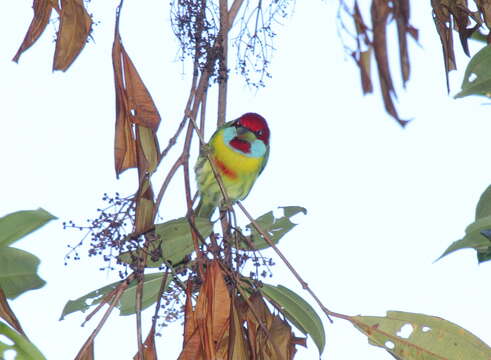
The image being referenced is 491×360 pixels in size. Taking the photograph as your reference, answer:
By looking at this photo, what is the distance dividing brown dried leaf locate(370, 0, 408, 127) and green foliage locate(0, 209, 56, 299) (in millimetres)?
474

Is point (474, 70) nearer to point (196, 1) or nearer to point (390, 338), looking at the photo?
point (390, 338)

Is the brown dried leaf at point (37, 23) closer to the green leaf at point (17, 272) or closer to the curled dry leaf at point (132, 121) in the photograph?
the curled dry leaf at point (132, 121)

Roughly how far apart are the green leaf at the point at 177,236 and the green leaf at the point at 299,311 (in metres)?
0.15

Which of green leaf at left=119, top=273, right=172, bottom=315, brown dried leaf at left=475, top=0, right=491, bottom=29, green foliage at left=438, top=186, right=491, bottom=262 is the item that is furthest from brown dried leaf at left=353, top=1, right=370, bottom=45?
green leaf at left=119, top=273, right=172, bottom=315

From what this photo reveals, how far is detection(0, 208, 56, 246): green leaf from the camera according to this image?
43.0 inches

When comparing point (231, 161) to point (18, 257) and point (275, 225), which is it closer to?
point (275, 225)

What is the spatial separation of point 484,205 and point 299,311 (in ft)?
1.22

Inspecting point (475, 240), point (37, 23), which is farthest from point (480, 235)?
point (37, 23)

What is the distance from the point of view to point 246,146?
2.26m

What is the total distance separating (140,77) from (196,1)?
279mm

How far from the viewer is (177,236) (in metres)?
1.48

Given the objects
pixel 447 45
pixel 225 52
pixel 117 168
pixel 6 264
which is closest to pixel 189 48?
pixel 225 52

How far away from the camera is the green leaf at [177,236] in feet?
4.73

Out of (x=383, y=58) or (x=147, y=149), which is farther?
(x=147, y=149)
